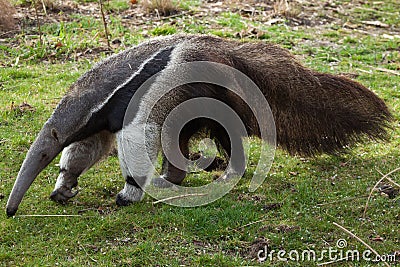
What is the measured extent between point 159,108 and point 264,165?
1563mm

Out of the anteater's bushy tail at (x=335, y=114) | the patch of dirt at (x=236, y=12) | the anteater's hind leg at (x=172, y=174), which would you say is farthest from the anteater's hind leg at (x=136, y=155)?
the patch of dirt at (x=236, y=12)

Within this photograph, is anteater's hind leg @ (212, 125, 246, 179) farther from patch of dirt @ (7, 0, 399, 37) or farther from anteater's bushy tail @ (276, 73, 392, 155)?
patch of dirt @ (7, 0, 399, 37)

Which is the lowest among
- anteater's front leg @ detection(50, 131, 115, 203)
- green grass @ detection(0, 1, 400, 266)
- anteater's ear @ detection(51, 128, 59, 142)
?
green grass @ detection(0, 1, 400, 266)

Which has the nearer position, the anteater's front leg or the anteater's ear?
the anteater's ear

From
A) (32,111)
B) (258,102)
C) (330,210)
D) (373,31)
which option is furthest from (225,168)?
(373,31)

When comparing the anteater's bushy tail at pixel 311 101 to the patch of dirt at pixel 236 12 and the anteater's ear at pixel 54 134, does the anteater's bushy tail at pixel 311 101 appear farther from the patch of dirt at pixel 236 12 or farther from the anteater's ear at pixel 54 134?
the patch of dirt at pixel 236 12

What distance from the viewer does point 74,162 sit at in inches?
239

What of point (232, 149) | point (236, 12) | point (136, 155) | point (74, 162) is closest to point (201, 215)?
point (136, 155)

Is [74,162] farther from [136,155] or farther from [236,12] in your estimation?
[236,12]

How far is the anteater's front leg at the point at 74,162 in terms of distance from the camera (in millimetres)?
5996

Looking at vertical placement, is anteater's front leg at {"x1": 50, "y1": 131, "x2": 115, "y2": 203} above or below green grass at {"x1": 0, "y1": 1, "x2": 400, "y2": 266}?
above

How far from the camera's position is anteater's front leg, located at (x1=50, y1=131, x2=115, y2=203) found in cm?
600

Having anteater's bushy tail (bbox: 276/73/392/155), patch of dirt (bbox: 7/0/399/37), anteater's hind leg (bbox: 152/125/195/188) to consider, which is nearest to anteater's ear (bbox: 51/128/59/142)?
anteater's hind leg (bbox: 152/125/195/188)

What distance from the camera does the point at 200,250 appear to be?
502 centimetres
